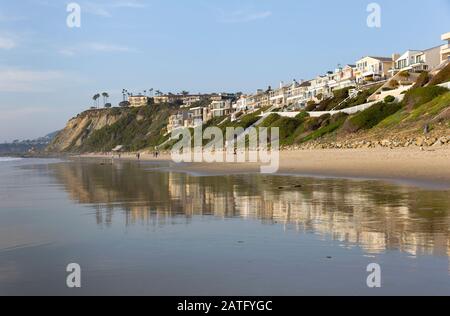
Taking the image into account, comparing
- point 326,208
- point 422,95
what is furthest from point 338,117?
point 326,208

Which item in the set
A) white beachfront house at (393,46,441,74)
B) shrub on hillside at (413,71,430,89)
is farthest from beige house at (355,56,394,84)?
shrub on hillside at (413,71,430,89)

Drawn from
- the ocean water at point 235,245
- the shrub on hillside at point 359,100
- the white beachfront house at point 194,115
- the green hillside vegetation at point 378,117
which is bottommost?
the ocean water at point 235,245

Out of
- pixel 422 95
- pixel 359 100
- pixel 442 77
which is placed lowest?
pixel 422 95

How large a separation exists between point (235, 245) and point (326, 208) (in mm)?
5435

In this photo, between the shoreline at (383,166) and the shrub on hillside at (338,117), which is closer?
the shoreline at (383,166)

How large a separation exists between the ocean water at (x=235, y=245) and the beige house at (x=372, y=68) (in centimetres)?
7323

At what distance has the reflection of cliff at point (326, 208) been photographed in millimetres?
9641

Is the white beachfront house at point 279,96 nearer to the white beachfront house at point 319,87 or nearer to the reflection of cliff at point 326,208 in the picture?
the white beachfront house at point 319,87

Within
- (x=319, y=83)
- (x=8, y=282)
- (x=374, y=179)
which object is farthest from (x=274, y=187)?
(x=319, y=83)

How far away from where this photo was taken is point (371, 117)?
2021 inches

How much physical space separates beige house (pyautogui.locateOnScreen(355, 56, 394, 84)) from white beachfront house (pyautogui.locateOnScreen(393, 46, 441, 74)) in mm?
3926

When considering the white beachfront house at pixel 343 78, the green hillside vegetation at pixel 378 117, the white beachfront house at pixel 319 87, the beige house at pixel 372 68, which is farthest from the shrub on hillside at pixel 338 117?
the white beachfront house at pixel 343 78

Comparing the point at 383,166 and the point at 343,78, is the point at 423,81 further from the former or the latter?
the point at 343,78

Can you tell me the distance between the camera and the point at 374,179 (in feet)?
75.7
